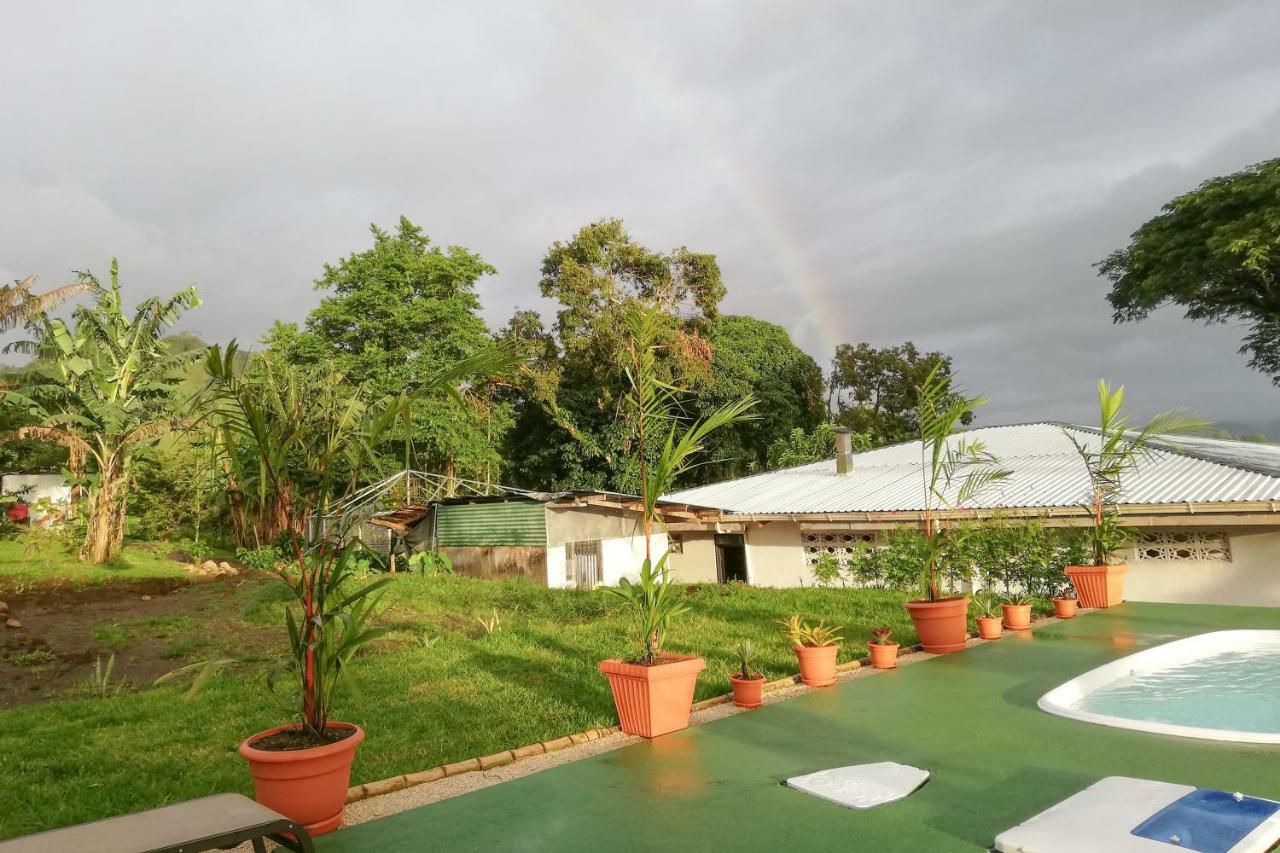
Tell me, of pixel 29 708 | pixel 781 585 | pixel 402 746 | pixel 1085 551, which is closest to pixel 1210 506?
pixel 1085 551

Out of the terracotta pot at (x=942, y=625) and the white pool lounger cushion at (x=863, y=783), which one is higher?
the terracotta pot at (x=942, y=625)

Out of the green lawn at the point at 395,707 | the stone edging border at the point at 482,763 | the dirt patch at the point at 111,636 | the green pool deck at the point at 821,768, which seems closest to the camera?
the green pool deck at the point at 821,768

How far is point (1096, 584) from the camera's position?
11812mm

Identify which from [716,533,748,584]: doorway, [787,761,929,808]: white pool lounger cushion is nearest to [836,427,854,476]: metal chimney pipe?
[716,533,748,584]: doorway

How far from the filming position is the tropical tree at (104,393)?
1761 centimetres

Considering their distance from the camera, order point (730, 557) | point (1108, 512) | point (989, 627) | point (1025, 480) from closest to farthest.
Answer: point (989, 627) → point (1108, 512) → point (1025, 480) → point (730, 557)

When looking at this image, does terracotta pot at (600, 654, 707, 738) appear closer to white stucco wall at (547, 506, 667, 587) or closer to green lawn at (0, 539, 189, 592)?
white stucco wall at (547, 506, 667, 587)

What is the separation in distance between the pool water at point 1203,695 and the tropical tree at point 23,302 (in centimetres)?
2048

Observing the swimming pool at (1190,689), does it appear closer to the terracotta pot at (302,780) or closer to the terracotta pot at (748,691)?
the terracotta pot at (748,691)

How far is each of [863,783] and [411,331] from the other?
956 inches

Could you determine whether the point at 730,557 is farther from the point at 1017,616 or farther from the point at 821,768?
the point at 821,768

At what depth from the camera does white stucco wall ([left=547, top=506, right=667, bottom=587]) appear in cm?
1920

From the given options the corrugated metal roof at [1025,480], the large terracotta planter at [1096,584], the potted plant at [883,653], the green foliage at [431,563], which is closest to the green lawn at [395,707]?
the potted plant at [883,653]

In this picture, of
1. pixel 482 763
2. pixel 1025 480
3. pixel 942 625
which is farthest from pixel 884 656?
pixel 1025 480
